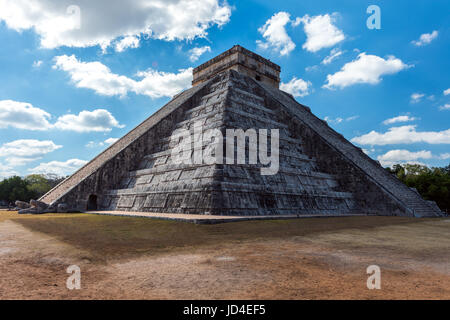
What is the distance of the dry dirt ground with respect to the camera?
2.68 metres

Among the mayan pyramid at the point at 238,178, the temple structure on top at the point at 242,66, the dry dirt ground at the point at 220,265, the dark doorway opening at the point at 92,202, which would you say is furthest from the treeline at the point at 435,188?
the dark doorway opening at the point at 92,202

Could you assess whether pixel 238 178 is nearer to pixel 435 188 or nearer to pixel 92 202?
pixel 92 202

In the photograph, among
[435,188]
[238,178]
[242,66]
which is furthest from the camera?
[242,66]

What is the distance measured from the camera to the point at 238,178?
10.4 meters

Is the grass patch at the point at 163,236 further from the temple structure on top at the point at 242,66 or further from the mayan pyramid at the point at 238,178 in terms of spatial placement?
the temple structure on top at the point at 242,66

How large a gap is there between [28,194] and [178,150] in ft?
112

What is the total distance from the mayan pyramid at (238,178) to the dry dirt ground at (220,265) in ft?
12.5

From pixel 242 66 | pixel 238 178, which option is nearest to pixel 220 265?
pixel 238 178

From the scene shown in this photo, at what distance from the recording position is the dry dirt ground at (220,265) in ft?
8.79

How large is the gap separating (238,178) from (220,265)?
6.78 meters

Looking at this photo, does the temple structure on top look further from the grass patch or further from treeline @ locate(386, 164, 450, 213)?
the grass patch

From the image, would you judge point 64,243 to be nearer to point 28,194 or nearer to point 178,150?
point 178,150
